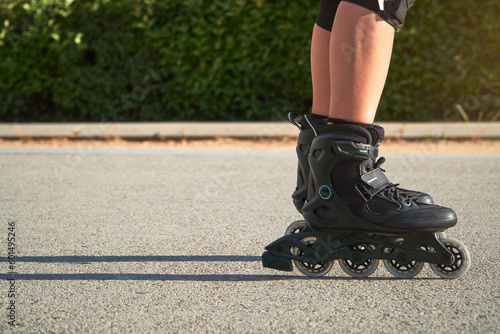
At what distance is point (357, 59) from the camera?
232cm

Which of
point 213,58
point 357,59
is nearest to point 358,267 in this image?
point 357,59

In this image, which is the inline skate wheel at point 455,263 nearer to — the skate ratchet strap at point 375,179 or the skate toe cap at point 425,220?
the skate toe cap at point 425,220

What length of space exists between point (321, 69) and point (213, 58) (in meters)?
4.63

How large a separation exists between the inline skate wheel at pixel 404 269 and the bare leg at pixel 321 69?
2.33 ft

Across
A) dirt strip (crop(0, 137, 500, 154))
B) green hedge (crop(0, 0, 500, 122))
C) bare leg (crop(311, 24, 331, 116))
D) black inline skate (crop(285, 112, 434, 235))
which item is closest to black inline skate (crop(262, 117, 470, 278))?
black inline skate (crop(285, 112, 434, 235))

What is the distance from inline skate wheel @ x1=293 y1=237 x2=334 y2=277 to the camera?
7.77ft

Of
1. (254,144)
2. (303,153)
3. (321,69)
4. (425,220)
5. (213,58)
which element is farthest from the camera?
(213,58)

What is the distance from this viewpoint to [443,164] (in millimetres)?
5035

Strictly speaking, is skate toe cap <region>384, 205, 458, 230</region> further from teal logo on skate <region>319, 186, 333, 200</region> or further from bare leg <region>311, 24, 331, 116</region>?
bare leg <region>311, 24, 331, 116</region>

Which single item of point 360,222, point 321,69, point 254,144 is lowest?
point 254,144

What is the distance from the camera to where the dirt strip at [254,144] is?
580 centimetres

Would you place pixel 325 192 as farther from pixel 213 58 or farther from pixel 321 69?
pixel 213 58

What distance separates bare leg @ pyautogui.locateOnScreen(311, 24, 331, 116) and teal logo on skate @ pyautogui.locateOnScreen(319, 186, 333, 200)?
454 mm

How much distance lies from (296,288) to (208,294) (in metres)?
0.33
